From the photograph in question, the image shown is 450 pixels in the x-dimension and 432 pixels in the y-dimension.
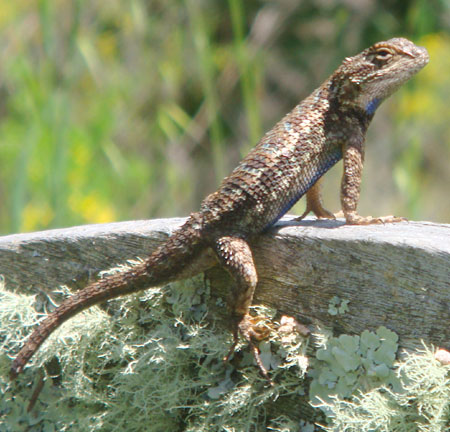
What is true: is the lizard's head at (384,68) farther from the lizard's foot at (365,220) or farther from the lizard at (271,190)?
the lizard's foot at (365,220)

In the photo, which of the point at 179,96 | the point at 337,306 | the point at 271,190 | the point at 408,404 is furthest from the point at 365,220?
the point at 179,96

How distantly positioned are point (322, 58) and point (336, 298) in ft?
16.1

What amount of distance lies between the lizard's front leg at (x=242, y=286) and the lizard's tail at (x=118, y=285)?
13 centimetres

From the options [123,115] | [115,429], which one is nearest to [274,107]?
[123,115]

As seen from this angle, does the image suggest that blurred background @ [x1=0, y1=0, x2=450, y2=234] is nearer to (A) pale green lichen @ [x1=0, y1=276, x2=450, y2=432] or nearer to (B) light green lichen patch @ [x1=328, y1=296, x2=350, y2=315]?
(A) pale green lichen @ [x1=0, y1=276, x2=450, y2=432]

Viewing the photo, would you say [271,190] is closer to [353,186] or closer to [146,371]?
[353,186]

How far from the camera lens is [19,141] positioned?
580 centimetres

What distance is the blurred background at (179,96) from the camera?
5.18 meters

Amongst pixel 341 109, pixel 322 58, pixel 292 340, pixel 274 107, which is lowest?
pixel 274 107

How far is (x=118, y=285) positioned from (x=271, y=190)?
2.06ft

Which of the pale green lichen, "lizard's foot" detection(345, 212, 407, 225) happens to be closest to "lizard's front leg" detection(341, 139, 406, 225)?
"lizard's foot" detection(345, 212, 407, 225)

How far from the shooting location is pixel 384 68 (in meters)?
2.80

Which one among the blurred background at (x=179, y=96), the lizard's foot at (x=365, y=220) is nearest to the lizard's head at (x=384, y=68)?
the lizard's foot at (x=365, y=220)

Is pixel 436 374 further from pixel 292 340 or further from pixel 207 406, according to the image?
pixel 207 406
